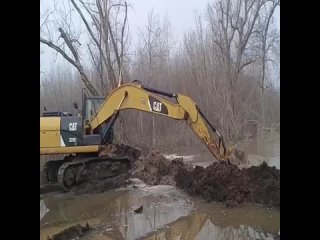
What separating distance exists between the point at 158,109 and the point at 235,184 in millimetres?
1972

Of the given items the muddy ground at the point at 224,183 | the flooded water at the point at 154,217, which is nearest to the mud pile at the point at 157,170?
the muddy ground at the point at 224,183

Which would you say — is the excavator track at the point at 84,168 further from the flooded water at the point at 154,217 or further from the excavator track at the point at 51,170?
the flooded water at the point at 154,217

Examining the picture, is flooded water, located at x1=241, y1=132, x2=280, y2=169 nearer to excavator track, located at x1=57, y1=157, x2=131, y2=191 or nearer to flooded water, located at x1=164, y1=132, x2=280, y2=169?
flooded water, located at x1=164, y1=132, x2=280, y2=169

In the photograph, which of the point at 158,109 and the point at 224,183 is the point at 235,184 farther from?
the point at 158,109

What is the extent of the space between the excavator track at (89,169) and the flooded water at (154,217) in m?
0.37

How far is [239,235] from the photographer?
483 centimetres

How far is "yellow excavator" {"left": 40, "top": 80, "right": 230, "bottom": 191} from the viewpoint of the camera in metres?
6.97

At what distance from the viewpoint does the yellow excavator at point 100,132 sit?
6.97 meters

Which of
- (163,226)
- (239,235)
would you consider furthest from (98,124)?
(239,235)

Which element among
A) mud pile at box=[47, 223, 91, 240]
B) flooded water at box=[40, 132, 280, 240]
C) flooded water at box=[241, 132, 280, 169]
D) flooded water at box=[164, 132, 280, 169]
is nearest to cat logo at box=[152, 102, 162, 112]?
flooded water at box=[40, 132, 280, 240]

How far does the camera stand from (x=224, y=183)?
6551 millimetres

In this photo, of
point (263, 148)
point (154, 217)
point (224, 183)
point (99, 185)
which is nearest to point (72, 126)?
point (99, 185)

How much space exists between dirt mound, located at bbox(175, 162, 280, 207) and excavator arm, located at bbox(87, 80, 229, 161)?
1.26 ft

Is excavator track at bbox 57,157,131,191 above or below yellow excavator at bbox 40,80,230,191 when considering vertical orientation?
below
